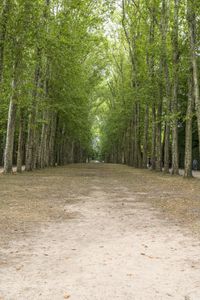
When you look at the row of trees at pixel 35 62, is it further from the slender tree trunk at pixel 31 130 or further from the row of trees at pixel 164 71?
the row of trees at pixel 164 71

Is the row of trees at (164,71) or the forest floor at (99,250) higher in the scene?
the row of trees at (164,71)

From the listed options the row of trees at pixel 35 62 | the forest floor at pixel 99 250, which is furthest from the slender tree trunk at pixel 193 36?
the forest floor at pixel 99 250

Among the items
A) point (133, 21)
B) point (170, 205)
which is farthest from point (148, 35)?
point (170, 205)

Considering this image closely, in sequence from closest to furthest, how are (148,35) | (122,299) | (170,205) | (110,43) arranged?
(122,299)
(170,205)
(148,35)
(110,43)

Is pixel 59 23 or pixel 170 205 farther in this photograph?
pixel 59 23

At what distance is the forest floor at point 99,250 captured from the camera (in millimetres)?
4336

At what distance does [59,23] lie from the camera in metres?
25.2

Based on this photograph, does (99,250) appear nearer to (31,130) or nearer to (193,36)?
(193,36)

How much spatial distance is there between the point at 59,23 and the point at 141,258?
22.1 m

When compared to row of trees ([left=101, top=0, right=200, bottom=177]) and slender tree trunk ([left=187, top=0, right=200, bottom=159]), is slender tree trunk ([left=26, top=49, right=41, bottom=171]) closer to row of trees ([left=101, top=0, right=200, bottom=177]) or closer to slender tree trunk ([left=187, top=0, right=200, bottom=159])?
row of trees ([left=101, top=0, right=200, bottom=177])

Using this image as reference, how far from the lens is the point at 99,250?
6.13m

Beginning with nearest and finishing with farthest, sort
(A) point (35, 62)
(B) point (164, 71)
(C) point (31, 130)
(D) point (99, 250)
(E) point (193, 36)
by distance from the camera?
(D) point (99, 250) → (E) point (193, 36) → (A) point (35, 62) → (C) point (31, 130) → (B) point (164, 71)

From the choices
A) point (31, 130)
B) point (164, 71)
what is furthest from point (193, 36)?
point (31, 130)

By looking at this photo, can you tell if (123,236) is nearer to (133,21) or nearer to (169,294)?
(169,294)
